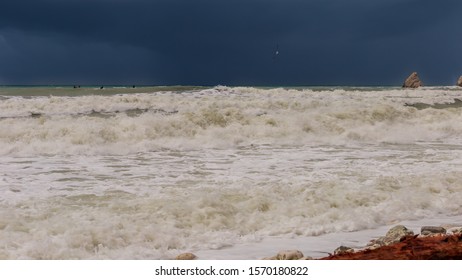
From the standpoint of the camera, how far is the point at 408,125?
89.2 feet

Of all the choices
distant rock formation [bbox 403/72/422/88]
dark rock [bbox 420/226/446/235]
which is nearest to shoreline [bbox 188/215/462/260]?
dark rock [bbox 420/226/446/235]

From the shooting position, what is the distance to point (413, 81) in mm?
75812

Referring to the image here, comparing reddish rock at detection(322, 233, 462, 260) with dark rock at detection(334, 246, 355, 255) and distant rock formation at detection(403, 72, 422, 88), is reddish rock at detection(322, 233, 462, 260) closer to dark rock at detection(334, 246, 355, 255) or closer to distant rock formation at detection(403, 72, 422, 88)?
dark rock at detection(334, 246, 355, 255)

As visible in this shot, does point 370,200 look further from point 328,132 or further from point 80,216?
point 328,132

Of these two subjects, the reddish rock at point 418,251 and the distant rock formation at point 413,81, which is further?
the distant rock formation at point 413,81

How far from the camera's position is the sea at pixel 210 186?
23.1ft

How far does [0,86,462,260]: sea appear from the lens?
23.1 ft

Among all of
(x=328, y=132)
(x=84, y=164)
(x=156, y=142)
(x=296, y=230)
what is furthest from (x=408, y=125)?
(x=296, y=230)

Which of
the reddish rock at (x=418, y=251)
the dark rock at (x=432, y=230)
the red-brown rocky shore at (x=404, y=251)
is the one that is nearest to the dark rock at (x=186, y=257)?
the red-brown rocky shore at (x=404, y=251)

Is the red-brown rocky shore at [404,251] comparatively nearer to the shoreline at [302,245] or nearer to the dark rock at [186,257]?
the dark rock at [186,257]

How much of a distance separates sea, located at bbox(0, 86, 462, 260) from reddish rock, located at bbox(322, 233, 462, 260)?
94cm

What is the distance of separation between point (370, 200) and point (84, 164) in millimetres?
7832

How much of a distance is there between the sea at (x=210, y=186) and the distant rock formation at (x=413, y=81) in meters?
54.5

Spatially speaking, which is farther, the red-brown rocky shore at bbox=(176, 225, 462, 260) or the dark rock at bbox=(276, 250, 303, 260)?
the dark rock at bbox=(276, 250, 303, 260)
